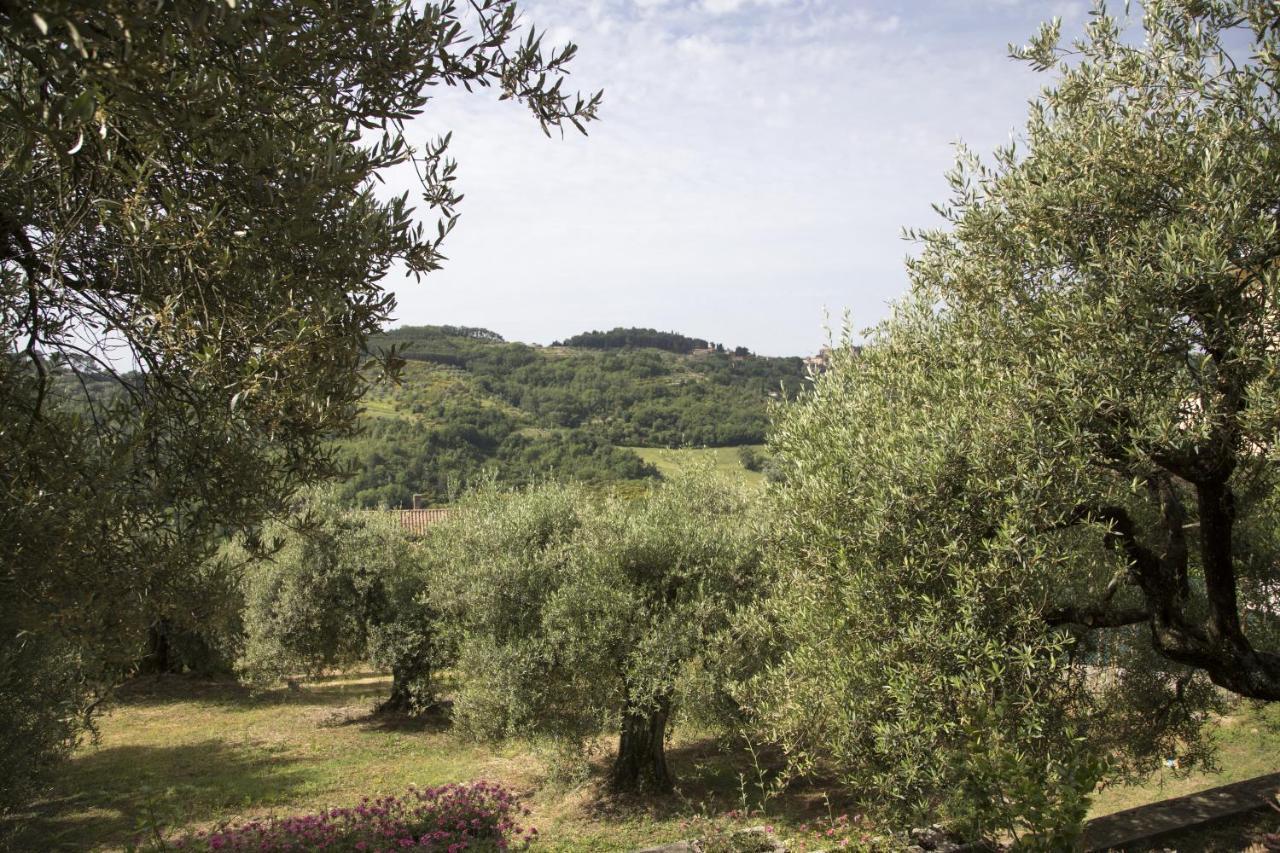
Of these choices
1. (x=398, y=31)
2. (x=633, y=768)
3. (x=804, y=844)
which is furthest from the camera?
(x=633, y=768)

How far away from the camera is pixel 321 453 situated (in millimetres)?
5508

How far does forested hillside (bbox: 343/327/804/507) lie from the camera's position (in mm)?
68562

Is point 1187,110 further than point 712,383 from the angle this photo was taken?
No

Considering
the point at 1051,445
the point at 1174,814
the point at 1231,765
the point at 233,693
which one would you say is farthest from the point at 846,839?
the point at 233,693

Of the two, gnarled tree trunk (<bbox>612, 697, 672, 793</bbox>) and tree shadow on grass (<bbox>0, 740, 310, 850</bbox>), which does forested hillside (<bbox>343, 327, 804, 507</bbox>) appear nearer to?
tree shadow on grass (<bbox>0, 740, 310, 850</bbox>)

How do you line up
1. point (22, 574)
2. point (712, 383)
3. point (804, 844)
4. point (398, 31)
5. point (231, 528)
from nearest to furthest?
point (22, 574) < point (398, 31) < point (231, 528) < point (804, 844) < point (712, 383)

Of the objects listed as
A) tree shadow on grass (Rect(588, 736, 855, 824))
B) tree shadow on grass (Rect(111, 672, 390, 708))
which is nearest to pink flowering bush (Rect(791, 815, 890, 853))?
tree shadow on grass (Rect(588, 736, 855, 824))

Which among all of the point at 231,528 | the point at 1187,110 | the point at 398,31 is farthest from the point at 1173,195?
the point at 231,528

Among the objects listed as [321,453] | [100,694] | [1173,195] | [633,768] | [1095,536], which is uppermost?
[1173,195]

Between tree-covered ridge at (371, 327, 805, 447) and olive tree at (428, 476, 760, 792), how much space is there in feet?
204

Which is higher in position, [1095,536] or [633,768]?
[1095,536]

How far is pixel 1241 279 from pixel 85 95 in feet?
22.7

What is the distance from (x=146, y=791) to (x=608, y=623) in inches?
464

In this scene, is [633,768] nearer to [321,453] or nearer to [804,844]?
[804,844]
